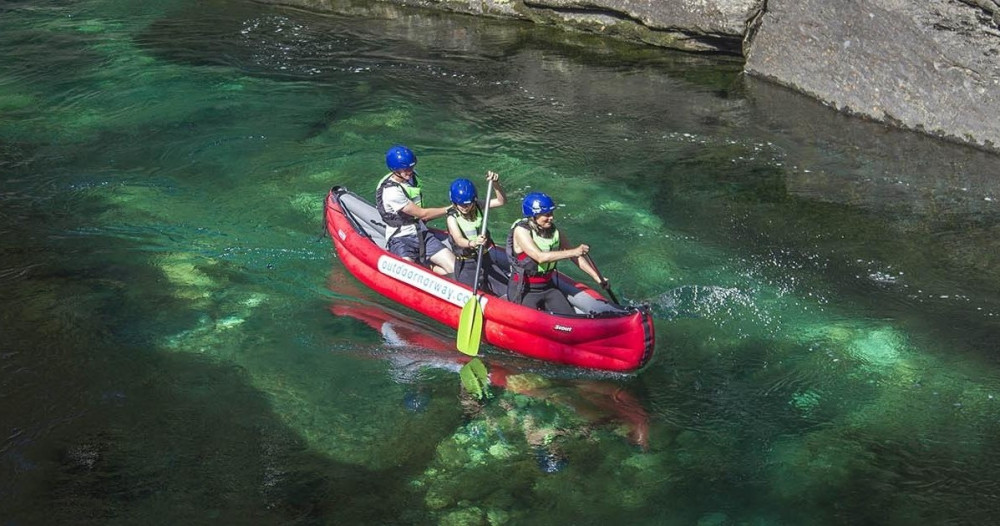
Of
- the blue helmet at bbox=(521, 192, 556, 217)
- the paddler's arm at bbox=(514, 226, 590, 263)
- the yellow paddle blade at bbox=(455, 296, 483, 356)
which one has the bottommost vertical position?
the yellow paddle blade at bbox=(455, 296, 483, 356)

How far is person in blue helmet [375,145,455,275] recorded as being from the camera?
9.75 metres

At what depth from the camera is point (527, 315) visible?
875 centimetres

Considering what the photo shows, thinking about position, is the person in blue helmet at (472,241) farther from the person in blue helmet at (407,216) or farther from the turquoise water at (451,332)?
the turquoise water at (451,332)

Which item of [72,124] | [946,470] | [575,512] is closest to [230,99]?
[72,124]

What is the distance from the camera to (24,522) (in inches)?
284

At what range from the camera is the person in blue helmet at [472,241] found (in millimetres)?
9211

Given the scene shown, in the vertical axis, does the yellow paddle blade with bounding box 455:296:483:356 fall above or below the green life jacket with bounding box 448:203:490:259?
below

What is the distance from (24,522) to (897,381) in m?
6.83

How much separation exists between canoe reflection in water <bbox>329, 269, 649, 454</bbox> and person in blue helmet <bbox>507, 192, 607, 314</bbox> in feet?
1.82

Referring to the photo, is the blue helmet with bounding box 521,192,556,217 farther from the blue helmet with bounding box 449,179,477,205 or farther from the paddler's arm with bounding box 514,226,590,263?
the blue helmet with bounding box 449,179,477,205

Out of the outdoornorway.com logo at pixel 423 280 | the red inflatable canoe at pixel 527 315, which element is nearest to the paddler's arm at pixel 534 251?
the red inflatable canoe at pixel 527 315

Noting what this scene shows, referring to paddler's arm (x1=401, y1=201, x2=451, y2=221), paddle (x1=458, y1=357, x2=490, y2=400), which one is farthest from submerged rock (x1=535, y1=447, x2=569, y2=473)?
paddler's arm (x1=401, y1=201, x2=451, y2=221)

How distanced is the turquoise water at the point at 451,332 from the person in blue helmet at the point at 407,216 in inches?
26.0

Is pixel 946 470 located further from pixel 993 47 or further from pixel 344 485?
pixel 993 47
